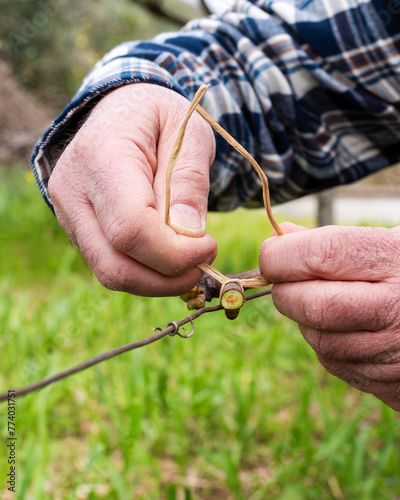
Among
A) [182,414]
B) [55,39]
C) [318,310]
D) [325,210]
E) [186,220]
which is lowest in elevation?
[182,414]

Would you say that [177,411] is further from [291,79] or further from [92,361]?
[291,79]

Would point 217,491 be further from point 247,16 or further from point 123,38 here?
point 123,38

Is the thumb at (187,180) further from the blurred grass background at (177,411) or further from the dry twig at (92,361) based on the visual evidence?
the blurred grass background at (177,411)

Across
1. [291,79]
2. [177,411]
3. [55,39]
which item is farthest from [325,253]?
[55,39]

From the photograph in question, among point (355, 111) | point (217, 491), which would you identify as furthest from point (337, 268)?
point (217, 491)

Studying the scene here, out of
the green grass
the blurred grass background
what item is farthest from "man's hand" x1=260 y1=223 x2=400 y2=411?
the green grass
